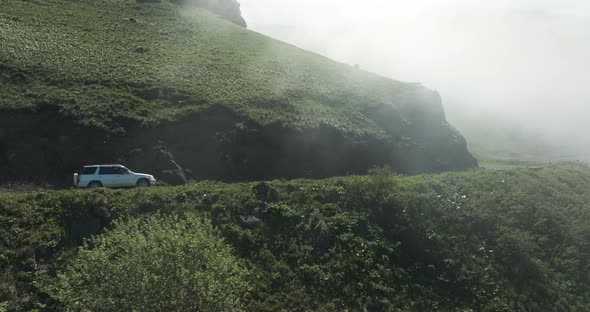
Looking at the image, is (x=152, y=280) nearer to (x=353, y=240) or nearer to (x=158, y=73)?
(x=353, y=240)

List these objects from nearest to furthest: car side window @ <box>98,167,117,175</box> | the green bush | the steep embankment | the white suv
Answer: the green bush, the white suv, car side window @ <box>98,167,117,175</box>, the steep embankment

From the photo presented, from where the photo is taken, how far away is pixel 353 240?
27.8 meters

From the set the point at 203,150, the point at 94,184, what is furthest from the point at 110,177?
the point at 203,150

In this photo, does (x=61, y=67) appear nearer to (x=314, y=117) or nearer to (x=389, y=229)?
(x=314, y=117)

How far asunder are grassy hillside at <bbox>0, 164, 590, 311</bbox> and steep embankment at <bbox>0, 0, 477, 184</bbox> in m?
5.83

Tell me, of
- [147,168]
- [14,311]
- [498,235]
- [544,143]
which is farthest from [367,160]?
[544,143]

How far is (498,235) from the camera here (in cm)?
3053

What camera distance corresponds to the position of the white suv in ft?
98.3

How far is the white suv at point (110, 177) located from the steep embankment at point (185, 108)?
1.94 metres

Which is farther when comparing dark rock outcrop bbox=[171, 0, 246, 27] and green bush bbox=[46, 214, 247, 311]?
dark rock outcrop bbox=[171, 0, 246, 27]

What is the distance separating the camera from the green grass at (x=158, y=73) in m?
37.8

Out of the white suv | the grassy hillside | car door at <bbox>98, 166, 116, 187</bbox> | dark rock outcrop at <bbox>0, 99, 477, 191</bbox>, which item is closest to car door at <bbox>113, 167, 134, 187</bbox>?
the white suv

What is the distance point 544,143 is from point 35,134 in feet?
272

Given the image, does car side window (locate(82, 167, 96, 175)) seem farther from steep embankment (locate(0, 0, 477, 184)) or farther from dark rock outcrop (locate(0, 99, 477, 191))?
steep embankment (locate(0, 0, 477, 184))
